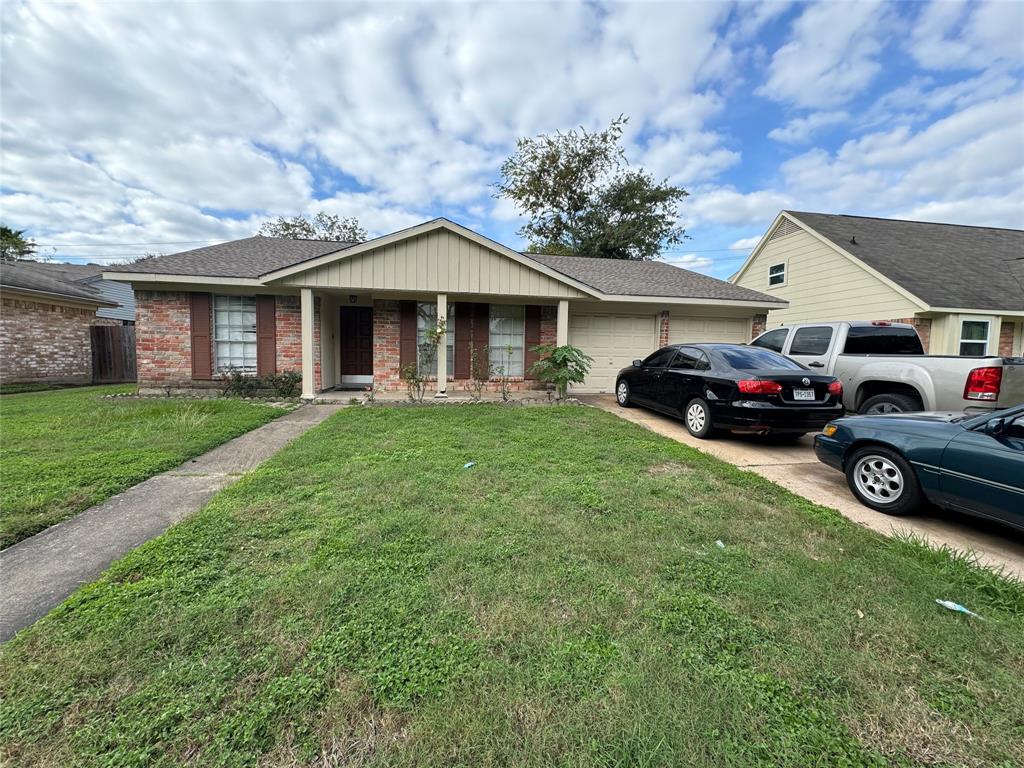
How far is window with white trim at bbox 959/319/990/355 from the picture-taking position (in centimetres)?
1070

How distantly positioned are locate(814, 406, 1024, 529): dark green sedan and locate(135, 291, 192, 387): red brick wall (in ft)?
38.5

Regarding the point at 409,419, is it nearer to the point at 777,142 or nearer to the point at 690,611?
the point at 690,611

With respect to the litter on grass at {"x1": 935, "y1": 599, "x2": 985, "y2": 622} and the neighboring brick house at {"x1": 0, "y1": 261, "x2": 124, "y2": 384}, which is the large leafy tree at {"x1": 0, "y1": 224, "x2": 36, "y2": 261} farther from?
the litter on grass at {"x1": 935, "y1": 599, "x2": 985, "y2": 622}

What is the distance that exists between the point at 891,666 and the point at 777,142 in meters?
15.8

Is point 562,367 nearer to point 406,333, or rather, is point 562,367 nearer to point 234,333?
point 406,333

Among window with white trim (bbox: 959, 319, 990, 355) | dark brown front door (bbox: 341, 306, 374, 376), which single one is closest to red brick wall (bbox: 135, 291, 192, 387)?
dark brown front door (bbox: 341, 306, 374, 376)

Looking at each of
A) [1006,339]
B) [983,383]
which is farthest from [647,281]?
[1006,339]

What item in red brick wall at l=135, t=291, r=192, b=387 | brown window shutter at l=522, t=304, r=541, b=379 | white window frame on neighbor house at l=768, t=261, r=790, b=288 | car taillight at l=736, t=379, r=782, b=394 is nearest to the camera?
car taillight at l=736, t=379, r=782, b=394

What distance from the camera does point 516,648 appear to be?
6.38 feet

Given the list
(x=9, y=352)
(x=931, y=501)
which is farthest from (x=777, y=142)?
(x=9, y=352)

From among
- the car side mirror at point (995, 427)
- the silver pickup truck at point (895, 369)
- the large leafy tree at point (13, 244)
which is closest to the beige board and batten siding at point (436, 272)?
the silver pickup truck at point (895, 369)

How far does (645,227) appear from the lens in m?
25.4

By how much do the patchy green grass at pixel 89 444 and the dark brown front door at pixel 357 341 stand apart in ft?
9.48

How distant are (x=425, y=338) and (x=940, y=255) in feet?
51.7
